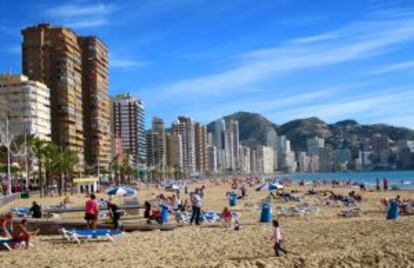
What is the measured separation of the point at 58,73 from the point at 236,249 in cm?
11519

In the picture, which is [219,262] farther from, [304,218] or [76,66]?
[76,66]

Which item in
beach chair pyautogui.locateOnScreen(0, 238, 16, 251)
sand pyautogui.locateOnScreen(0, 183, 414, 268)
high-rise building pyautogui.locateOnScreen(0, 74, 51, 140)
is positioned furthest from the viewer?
high-rise building pyautogui.locateOnScreen(0, 74, 51, 140)

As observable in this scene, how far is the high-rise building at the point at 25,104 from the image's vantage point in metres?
118

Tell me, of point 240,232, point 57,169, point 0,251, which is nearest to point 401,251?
point 240,232

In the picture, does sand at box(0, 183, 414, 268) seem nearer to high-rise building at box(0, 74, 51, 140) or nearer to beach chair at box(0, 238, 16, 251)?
beach chair at box(0, 238, 16, 251)

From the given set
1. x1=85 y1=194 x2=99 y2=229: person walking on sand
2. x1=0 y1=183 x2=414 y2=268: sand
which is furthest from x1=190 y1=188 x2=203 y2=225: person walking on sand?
x1=85 y1=194 x2=99 y2=229: person walking on sand

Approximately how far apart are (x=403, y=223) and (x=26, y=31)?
116903 millimetres

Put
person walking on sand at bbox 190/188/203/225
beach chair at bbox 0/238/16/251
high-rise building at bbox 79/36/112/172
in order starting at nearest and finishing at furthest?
beach chair at bbox 0/238/16/251, person walking on sand at bbox 190/188/203/225, high-rise building at bbox 79/36/112/172

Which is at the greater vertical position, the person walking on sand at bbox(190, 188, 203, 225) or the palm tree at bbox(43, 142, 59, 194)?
the palm tree at bbox(43, 142, 59, 194)

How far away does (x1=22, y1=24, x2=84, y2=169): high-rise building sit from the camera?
125625mm

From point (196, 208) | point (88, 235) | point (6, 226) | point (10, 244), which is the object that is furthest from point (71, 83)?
point (10, 244)

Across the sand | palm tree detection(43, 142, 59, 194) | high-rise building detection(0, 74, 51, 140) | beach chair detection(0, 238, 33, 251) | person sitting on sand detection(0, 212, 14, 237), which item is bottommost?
the sand

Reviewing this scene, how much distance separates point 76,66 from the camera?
136250 millimetres

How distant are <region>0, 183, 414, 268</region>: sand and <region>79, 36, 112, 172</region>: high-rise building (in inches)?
4511
